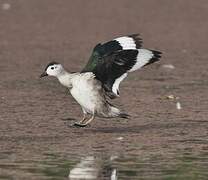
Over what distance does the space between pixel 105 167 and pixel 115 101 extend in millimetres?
4427

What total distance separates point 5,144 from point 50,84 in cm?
462

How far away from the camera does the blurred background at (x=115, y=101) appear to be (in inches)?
346

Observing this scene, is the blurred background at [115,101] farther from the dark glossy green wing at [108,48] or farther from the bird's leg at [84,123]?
the dark glossy green wing at [108,48]

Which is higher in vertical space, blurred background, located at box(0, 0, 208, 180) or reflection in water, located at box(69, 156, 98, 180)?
reflection in water, located at box(69, 156, 98, 180)

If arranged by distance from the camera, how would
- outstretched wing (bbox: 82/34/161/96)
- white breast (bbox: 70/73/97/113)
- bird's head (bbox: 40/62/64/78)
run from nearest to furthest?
white breast (bbox: 70/73/97/113) < outstretched wing (bbox: 82/34/161/96) < bird's head (bbox: 40/62/64/78)

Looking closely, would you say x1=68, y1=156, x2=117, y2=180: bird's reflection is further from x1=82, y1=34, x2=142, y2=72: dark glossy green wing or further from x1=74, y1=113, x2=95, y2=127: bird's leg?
x1=82, y1=34, x2=142, y2=72: dark glossy green wing

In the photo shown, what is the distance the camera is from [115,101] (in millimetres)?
12938

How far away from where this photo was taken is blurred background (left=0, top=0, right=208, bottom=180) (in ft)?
28.8

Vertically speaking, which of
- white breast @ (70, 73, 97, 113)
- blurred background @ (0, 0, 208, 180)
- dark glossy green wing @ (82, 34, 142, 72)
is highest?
dark glossy green wing @ (82, 34, 142, 72)

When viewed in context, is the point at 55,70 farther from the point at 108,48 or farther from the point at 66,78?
the point at 108,48

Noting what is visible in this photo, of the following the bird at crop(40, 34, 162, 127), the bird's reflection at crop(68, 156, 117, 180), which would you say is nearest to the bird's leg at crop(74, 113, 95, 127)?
the bird at crop(40, 34, 162, 127)

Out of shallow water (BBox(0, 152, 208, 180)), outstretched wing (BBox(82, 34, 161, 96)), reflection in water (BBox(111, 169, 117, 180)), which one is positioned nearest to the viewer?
reflection in water (BBox(111, 169, 117, 180))

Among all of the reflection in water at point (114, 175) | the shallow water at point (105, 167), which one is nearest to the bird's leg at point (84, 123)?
the shallow water at point (105, 167)

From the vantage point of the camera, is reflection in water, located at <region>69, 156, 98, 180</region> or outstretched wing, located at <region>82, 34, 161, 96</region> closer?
reflection in water, located at <region>69, 156, 98, 180</region>
